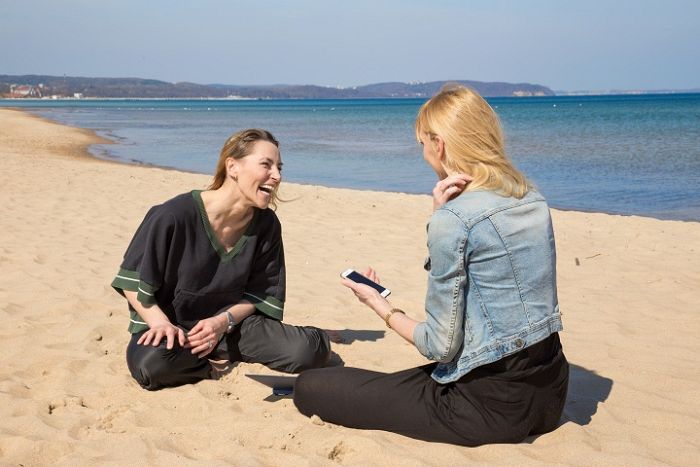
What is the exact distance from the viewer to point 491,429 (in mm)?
3275

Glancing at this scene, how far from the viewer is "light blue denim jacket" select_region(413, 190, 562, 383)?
2996mm

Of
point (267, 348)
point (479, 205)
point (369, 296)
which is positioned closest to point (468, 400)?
point (369, 296)

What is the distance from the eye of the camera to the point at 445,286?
3043 mm

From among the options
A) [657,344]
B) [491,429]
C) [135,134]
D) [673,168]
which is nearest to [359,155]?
[673,168]

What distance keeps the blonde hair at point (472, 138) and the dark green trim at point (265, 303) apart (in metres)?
1.79

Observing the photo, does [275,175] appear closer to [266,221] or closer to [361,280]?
[266,221]

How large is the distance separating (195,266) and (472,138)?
1.85m

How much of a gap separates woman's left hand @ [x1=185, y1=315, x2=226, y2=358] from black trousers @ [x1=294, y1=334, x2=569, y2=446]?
953mm

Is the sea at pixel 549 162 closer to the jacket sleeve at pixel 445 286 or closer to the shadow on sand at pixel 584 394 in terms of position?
the shadow on sand at pixel 584 394

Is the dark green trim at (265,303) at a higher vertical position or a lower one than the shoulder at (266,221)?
lower

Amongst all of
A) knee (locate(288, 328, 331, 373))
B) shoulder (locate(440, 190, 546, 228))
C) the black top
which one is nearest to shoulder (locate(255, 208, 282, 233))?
the black top

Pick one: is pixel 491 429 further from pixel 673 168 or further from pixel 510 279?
pixel 673 168

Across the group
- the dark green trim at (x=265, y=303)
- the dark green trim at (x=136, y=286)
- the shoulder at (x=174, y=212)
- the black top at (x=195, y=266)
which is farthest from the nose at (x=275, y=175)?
the dark green trim at (x=136, y=286)

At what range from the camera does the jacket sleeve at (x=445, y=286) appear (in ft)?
9.82
